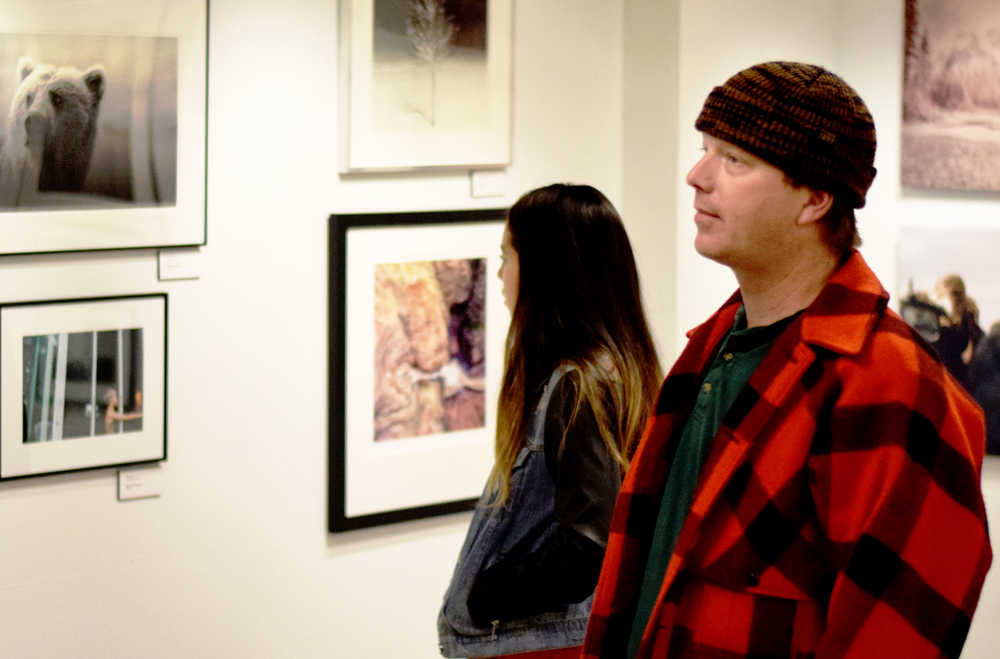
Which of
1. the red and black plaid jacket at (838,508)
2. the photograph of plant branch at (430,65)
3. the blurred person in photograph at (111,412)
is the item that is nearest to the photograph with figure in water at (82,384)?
the blurred person in photograph at (111,412)

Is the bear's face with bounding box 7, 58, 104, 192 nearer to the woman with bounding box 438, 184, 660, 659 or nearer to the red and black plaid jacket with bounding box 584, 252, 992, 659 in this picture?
the woman with bounding box 438, 184, 660, 659

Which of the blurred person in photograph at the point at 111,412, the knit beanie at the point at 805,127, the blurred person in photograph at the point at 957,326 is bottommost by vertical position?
the blurred person in photograph at the point at 111,412

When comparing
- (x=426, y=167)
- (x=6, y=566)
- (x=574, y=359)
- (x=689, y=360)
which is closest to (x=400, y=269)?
(x=426, y=167)

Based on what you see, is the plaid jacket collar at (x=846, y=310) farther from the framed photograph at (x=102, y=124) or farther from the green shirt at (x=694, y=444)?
the framed photograph at (x=102, y=124)

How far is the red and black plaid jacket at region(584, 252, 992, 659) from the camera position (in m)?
1.32

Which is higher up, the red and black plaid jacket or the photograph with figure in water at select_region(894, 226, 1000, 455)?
the photograph with figure in water at select_region(894, 226, 1000, 455)

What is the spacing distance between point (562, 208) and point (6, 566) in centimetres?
182

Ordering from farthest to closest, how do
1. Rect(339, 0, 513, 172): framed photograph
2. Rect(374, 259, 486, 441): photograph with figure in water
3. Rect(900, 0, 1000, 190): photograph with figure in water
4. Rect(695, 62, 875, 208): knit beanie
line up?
Rect(900, 0, 1000, 190): photograph with figure in water < Rect(374, 259, 486, 441): photograph with figure in water < Rect(339, 0, 513, 172): framed photograph < Rect(695, 62, 875, 208): knit beanie

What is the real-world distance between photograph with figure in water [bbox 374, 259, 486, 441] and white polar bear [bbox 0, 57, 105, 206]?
936 mm

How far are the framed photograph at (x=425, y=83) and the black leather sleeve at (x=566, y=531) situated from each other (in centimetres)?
166

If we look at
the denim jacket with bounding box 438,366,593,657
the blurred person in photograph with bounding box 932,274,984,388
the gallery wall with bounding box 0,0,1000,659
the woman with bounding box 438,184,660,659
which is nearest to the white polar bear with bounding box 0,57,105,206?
the gallery wall with bounding box 0,0,1000,659

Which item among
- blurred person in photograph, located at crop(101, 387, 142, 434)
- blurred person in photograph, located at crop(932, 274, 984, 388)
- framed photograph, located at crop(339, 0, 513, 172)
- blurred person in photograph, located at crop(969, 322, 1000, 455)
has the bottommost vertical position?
blurred person in photograph, located at crop(101, 387, 142, 434)

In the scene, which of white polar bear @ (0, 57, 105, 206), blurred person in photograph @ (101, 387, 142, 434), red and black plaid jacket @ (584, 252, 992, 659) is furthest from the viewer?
blurred person in photograph @ (101, 387, 142, 434)

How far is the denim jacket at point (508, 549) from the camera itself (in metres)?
2.29
